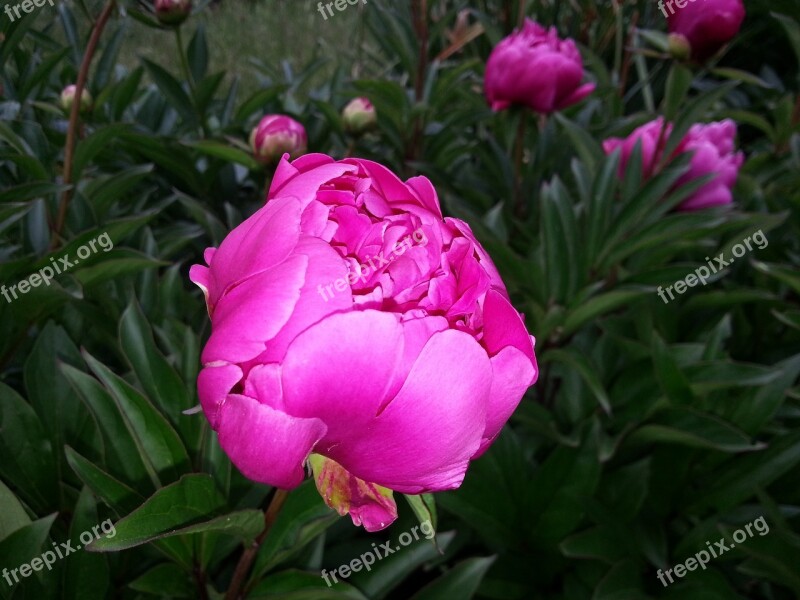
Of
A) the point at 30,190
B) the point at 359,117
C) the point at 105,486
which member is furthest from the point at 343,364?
the point at 359,117

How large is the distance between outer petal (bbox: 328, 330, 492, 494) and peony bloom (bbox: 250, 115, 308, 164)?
2.23 feet

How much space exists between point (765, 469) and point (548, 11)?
2.30 m

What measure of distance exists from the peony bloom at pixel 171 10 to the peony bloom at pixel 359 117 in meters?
0.30

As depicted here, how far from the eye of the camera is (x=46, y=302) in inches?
28.4

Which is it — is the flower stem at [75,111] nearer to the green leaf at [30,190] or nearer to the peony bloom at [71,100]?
the green leaf at [30,190]

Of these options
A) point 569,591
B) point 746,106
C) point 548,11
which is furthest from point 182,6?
point 548,11

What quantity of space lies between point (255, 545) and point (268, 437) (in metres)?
0.17

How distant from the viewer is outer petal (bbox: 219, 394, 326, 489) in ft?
1.18

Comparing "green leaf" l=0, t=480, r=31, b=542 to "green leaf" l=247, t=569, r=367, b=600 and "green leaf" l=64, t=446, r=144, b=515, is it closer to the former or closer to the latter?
"green leaf" l=64, t=446, r=144, b=515

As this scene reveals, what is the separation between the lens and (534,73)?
1.20 meters

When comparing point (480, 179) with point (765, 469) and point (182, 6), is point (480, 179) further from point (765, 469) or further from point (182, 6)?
point (765, 469)

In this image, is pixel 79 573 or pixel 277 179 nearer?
pixel 277 179

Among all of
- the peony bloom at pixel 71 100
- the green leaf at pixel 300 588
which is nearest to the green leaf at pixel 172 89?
the peony bloom at pixel 71 100

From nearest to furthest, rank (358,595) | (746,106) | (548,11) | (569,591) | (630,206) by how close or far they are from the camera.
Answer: (358,595) → (569,591) → (630,206) → (746,106) → (548,11)
